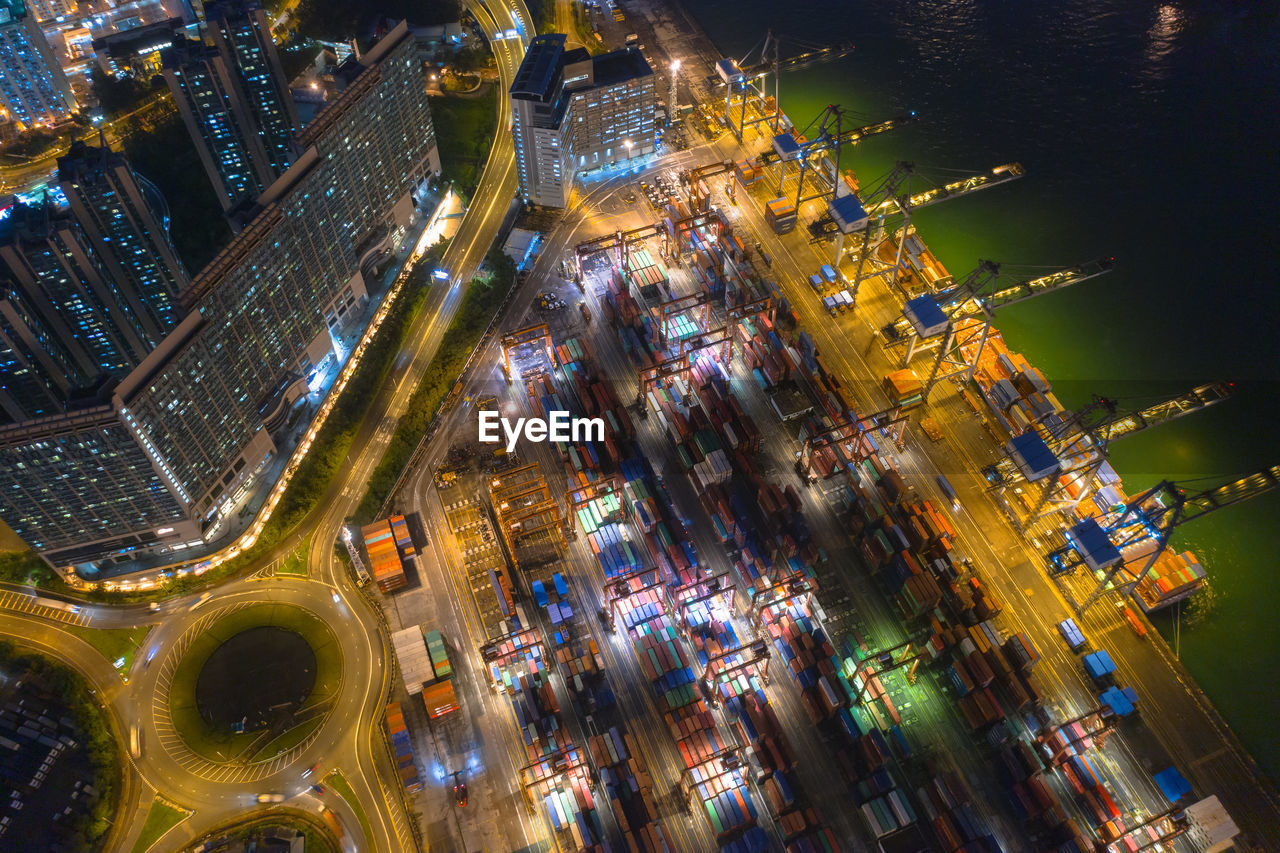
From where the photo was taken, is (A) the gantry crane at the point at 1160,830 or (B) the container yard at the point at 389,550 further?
(B) the container yard at the point at 389,550

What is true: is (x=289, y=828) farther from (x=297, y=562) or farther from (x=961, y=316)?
(x=961, y=316)

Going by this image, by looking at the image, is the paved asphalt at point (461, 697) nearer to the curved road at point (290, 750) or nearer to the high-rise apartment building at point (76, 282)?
the curved road at point (290, 750)

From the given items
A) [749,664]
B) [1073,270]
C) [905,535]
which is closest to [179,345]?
[749,664]

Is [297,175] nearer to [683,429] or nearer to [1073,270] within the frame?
[683,429]

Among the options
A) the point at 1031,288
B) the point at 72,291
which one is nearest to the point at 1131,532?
the point at 1031,288

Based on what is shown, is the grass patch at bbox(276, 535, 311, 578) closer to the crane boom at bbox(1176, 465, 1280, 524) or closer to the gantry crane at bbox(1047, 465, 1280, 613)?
the gantry crane at bbox(1047, 465, 1280, 613)

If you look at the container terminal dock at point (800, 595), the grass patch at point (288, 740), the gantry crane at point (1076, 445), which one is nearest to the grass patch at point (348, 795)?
the grass patch at point (288, 740)
